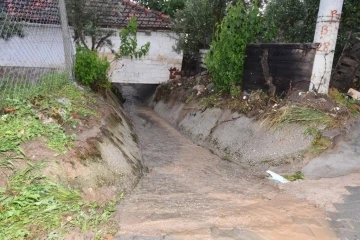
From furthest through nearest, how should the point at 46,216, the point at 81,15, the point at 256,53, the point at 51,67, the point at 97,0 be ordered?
the point at 97,0
the point at 81,15
the point at 256,53
the point at 51,67
the point at 46,216

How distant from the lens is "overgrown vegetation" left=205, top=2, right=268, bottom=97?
7969 millimetres

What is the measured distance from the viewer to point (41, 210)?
10.5 ft

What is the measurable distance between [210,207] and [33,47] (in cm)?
496

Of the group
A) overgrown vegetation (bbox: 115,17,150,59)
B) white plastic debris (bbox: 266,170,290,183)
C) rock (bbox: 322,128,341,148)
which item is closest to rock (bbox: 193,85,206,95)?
overgrown vegetation (bbox: 115,17,150,59)

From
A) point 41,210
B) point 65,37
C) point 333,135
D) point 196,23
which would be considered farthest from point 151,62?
point 41,210

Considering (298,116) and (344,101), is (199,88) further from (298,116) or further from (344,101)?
(344,101)

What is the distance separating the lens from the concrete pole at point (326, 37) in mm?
6195

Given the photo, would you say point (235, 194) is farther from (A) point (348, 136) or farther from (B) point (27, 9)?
(B) point (27, 9)

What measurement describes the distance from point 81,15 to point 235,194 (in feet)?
23.6

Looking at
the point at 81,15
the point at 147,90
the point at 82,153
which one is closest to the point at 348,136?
the point at 82,153

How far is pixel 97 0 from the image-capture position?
979cm

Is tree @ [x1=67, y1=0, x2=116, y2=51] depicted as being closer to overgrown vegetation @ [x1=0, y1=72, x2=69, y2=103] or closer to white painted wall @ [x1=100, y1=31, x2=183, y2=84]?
white painted wall @ [x1=100, y1=31, x2=183, y2=84]

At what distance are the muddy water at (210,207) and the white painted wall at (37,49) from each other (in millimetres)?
3038

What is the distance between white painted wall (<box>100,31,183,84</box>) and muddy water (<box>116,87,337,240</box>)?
7.01 meters
